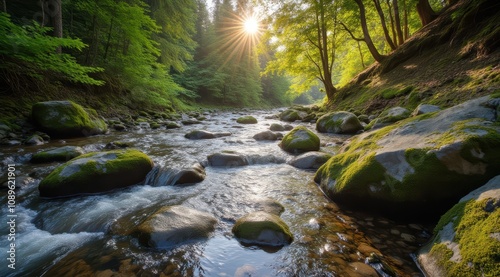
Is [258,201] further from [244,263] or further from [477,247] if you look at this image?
[477,247]

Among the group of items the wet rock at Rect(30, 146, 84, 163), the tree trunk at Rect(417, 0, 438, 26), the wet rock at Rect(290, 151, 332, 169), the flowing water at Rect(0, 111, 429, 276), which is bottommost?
the flowing water at Rect(0, 111, 429, 276)

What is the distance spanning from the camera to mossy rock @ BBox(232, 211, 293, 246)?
2.23m

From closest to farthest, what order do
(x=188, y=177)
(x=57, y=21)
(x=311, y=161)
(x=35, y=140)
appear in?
(x=188, y=177) < (x=311, y=161) < (x=35, y=140) < (x=57, y=21)

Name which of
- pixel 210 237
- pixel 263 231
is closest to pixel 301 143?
pixel 263 231

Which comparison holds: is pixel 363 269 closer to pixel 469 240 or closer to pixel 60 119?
pixel 469 240

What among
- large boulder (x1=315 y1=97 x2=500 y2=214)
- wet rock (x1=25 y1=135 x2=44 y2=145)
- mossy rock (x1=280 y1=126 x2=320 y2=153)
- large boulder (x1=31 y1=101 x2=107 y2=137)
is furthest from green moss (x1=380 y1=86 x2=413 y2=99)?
wet rock (x1=25 y1=135 x2=44 y2=145)

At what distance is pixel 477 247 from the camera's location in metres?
1.42

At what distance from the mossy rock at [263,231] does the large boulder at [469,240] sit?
115cm

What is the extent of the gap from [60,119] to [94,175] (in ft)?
15.5

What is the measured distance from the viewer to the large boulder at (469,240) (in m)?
1.35

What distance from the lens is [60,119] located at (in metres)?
6.80

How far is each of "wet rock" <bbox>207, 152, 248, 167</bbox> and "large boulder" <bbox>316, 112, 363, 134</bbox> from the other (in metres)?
4.38

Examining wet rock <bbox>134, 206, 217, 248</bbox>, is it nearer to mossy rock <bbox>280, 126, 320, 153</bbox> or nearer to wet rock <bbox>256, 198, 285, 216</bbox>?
wet rock <bbox>256, 198, 285, 216</bbox>

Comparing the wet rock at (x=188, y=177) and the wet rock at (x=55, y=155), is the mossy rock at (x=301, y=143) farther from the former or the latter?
the wet rock at (x=55, y=155)
